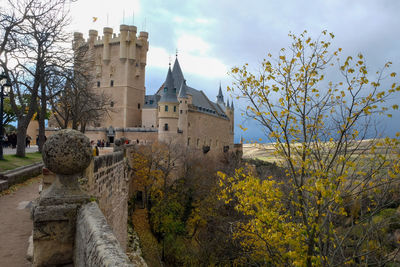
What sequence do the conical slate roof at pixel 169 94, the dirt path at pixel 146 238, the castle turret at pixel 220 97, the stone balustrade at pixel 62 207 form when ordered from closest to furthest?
the stone balustrade at pixel 62 207 → the dirt path at pixel 146 238 → the conical slate roof at pixel 169 94 → the castle turret at pixel 220 97

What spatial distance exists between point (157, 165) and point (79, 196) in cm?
2660

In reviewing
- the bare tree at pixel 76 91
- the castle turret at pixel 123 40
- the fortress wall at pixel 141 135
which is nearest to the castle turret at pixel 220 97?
the castle turret at pixel 123 40

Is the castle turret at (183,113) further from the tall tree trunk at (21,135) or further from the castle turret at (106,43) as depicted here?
the tall tree trunk at (21,135)

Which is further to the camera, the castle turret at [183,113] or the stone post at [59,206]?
the castle turret at [183,113]

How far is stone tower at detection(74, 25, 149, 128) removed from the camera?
4794 cm

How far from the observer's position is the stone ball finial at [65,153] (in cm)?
323

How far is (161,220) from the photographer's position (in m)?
25.7

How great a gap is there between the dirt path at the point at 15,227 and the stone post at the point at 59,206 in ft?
6.74

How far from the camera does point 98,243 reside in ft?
6.72

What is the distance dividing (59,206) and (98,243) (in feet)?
4.47

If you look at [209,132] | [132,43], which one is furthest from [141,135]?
[132,43]

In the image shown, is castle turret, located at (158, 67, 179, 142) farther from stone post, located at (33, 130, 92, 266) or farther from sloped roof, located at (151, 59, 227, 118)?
stone post, located at (33, 130, 92, 266)

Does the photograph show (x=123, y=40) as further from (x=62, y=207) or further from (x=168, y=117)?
(x=62, y=207)

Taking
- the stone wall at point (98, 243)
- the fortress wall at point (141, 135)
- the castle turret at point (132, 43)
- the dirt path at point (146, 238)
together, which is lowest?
the dirt path at point (146, 238)
